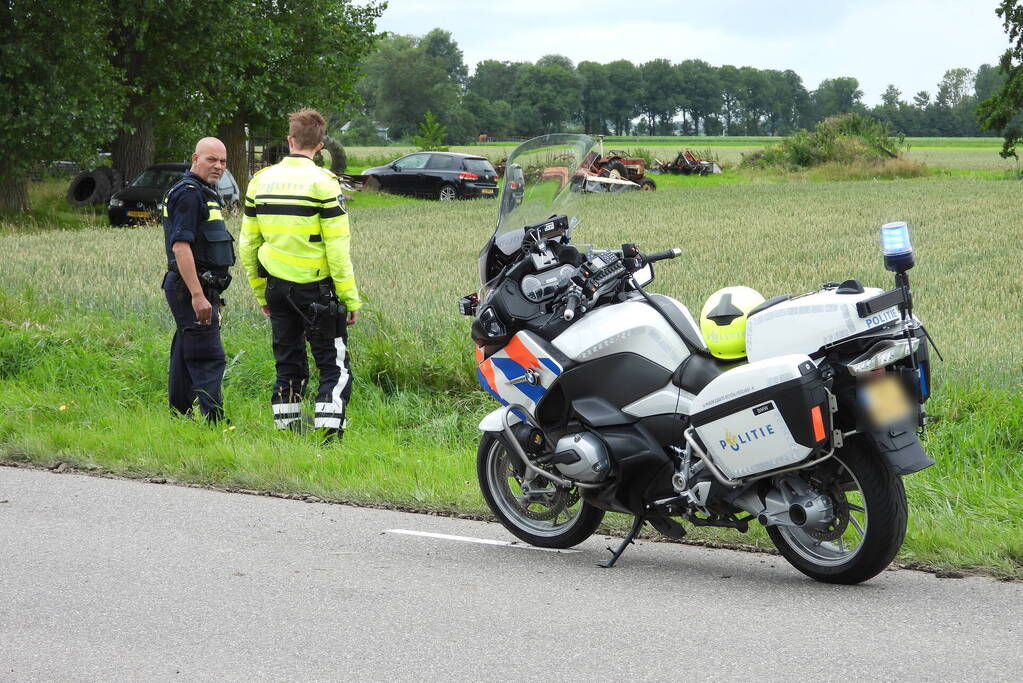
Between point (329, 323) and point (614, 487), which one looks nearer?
point (614, 487)

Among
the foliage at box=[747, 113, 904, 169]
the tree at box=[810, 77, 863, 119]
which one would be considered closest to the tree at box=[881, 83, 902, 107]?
the tree at box=[810, 77, 863, 119]

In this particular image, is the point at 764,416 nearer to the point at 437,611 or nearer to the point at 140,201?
the point at 437,611

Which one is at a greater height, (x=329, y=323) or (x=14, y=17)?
(x=14, y=17)

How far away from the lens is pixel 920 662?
4355mm

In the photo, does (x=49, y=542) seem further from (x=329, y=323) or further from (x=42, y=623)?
(x=329, y=323)

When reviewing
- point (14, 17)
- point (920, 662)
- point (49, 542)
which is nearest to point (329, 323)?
point (49, 542)

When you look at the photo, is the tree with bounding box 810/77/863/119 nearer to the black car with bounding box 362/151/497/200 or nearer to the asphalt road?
the black car with bounding box 362/151/497/200

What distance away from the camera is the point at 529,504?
6.30 metres

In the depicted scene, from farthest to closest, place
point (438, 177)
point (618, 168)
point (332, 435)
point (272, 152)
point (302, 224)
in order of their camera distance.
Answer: point (618, 168), point (272, 152), point (438, 177), point (332, 435), point (302, 224)

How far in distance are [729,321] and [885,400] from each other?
73 cm

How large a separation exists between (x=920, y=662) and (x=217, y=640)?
8.13 ft

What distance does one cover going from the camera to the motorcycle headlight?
16.1 feet

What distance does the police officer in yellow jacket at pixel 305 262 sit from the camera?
812 centimetres

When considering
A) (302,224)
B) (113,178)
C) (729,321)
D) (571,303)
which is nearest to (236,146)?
(113,178)
